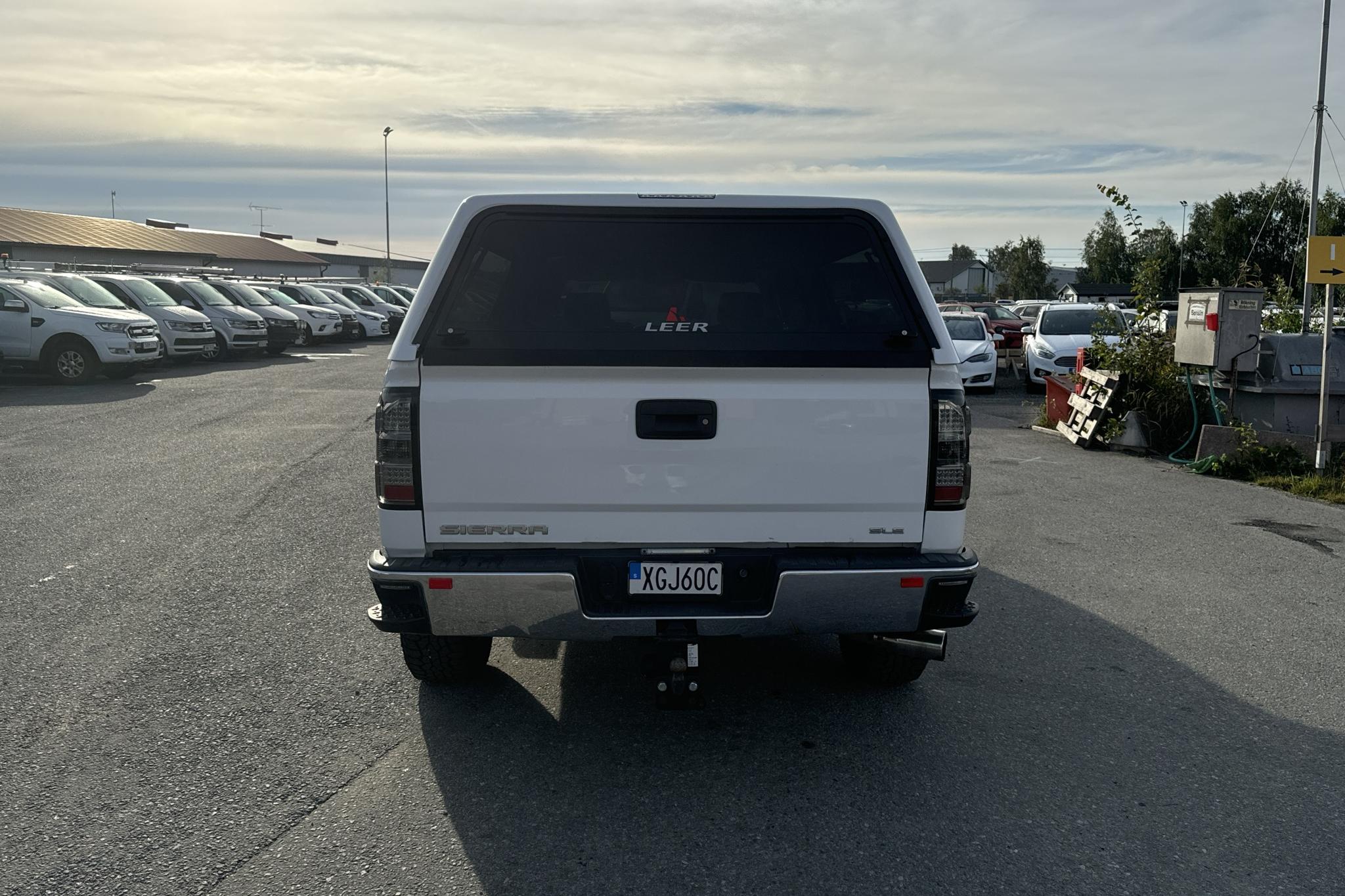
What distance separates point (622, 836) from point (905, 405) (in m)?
1.73

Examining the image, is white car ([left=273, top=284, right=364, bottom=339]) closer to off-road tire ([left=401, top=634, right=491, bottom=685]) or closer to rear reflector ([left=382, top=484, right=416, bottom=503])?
off-road tire ([left=401, top=634, right=491, bottom=685])

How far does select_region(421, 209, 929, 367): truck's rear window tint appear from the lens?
3.98 m

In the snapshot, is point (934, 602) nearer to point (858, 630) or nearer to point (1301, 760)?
point (858, 630)

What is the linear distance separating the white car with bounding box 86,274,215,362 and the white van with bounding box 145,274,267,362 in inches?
35.2

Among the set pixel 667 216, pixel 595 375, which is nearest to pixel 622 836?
pixel 595 375

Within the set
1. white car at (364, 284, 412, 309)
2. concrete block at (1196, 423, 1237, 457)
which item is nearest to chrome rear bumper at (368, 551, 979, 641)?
A: concrete block at (1196, 423, 1237, 457)

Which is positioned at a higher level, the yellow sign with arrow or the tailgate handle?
the yellow sign with arrow

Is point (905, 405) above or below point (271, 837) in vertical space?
above

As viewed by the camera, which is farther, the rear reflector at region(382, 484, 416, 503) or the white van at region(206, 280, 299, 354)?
the white van at region(206, 280, 299, 354)

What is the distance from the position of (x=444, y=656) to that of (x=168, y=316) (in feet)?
67.5

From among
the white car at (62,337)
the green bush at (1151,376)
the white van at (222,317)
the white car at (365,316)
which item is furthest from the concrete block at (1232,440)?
the white car at (365,316)

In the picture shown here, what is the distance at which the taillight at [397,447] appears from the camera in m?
3.94

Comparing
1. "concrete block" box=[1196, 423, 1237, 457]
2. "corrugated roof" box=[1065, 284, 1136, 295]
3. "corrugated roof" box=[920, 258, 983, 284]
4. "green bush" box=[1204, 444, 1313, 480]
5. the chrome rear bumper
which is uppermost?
"corrugated roof" box=[920, 258, 983, 284]

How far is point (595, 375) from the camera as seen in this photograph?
3.97m
